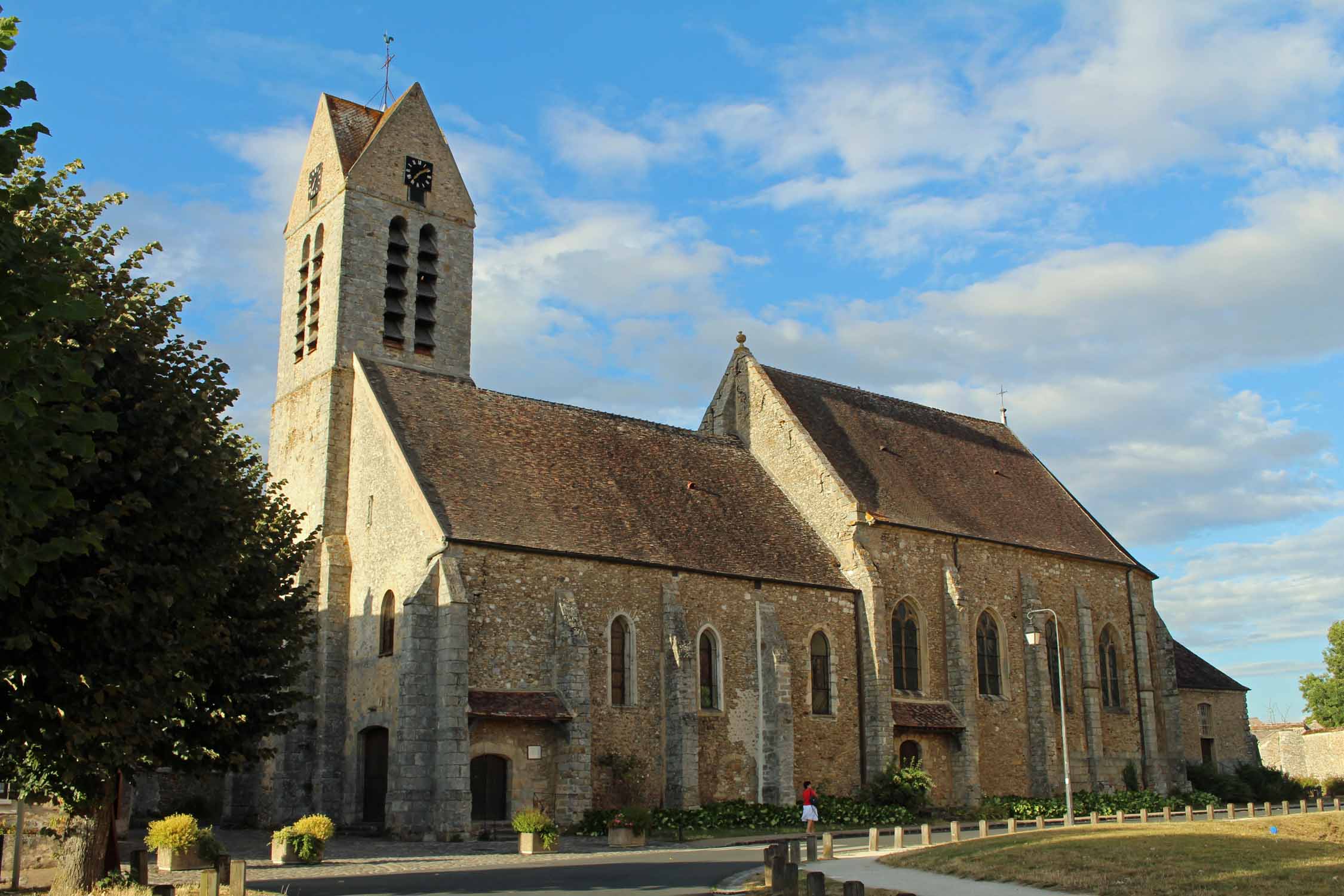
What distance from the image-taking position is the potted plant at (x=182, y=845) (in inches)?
830

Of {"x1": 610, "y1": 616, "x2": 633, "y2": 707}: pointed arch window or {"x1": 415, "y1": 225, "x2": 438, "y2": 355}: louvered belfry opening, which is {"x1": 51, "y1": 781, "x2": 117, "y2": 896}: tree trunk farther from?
{"x1": 415, "y1": 225, "x2": 438, "y2": 355}: louvered belfry opening

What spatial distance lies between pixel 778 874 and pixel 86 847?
32.0 feet

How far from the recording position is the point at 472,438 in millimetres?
32656

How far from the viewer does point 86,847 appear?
1738cm

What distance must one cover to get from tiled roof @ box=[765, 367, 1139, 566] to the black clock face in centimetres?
1259

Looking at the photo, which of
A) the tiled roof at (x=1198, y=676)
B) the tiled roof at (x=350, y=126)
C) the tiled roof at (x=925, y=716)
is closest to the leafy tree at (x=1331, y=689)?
the tiled roof at (x=1198, y=676)

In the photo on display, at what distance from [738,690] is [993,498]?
14.7 meters

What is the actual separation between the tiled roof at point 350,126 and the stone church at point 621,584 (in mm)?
124

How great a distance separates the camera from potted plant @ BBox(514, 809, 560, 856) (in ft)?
82.4

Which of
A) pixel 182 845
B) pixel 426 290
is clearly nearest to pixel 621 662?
pixel 182 845

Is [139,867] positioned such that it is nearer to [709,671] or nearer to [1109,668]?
[709,671]

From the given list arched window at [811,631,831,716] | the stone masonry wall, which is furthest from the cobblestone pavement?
arched window at [811,631,831,716]

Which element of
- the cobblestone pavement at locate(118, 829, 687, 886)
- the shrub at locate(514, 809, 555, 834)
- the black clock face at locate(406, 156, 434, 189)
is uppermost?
the black clock face at locate(406, 156, 434, 189)

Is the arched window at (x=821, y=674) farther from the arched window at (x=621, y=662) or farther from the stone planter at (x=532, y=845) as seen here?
the stone planter at (x=532, y=845)
